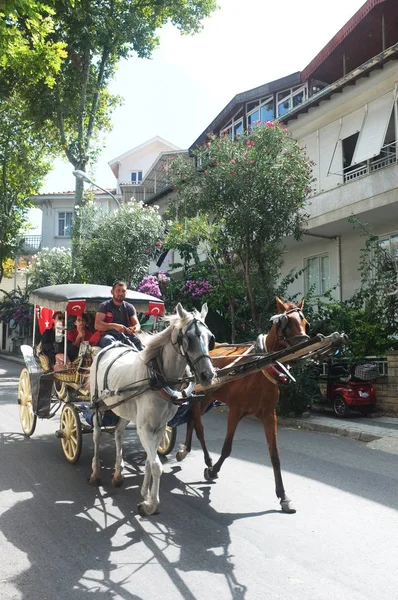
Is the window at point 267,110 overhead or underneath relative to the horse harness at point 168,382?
overhead

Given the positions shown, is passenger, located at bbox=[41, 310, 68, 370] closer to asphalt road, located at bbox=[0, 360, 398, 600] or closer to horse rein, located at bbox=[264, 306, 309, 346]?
asphalt road, located at bbox=[0, 360, 398, 600]

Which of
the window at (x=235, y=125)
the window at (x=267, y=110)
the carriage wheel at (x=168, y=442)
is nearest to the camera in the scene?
the carriage wheel at (x=168, y=442)

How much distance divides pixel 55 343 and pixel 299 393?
535 centimetres

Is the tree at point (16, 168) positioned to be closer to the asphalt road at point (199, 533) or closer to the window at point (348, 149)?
the window at point (348, 149)

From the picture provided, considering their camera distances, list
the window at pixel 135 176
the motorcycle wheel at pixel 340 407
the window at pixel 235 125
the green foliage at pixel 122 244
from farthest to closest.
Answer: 1. the window at pixel 135 176
2. the window at pixel 235 125
3. the green foliage at pixel 122 244
4. the motorcycle wheel at pixel 340 407

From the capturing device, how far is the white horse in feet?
15.1

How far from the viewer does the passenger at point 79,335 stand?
8109 millimetres

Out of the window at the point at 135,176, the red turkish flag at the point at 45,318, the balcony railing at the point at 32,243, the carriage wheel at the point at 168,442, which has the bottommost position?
the carriage wheel at the point at 168,442

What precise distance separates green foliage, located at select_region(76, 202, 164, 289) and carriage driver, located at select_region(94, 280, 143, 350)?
10.4 meters

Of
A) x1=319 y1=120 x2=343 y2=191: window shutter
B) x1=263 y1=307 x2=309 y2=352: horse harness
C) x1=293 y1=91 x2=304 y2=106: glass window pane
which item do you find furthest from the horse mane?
x1=293 y1=91 x2=304 y2=106: glass window pane

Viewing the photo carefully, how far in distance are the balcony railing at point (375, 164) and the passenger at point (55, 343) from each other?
963cm

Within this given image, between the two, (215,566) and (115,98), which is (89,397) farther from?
(115,98)

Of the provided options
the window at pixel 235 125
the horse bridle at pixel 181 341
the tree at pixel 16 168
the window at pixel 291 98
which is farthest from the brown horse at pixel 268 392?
the tree at pixel 16 168

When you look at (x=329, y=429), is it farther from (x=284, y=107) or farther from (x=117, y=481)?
(x=284, y=107)
